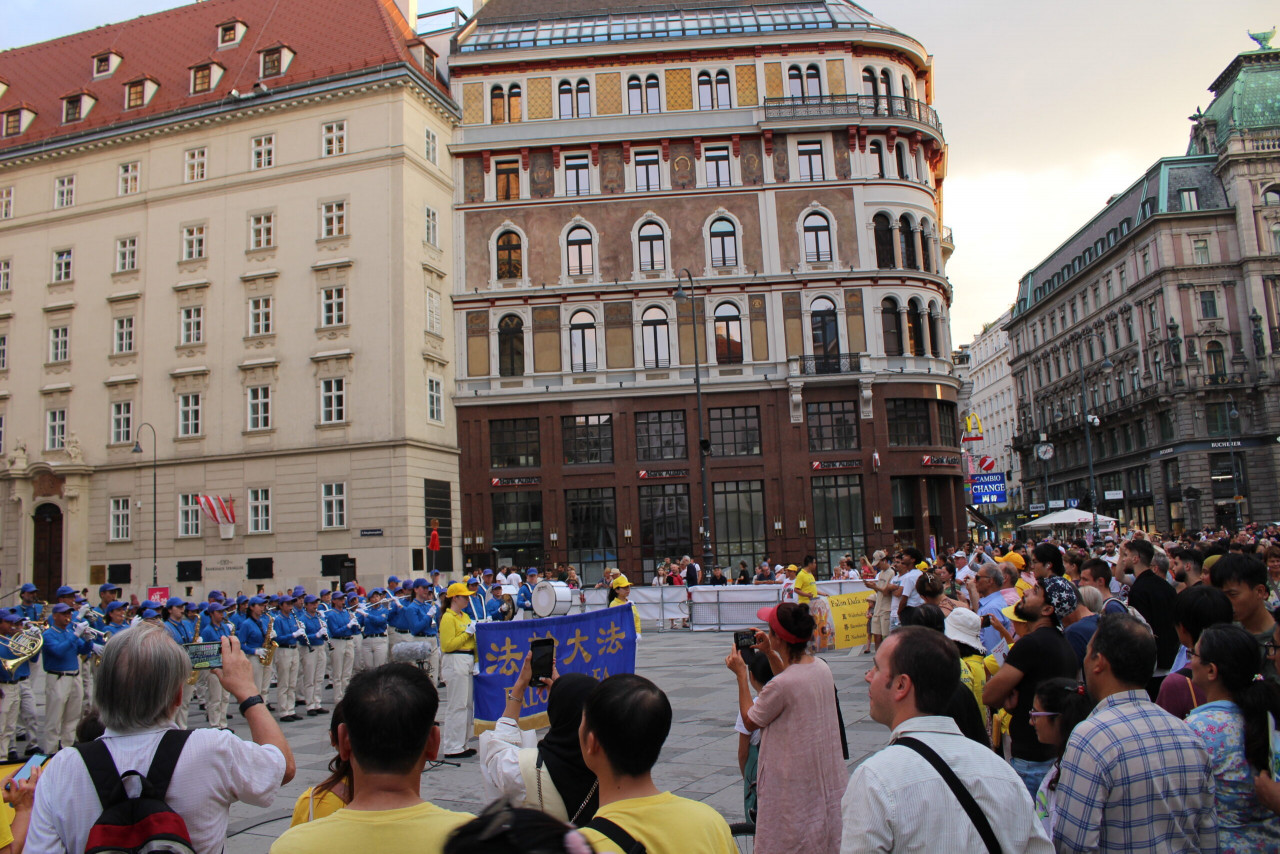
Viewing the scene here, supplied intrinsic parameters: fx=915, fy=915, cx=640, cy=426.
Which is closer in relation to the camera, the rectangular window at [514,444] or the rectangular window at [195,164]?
the rectangular window at [195,164]

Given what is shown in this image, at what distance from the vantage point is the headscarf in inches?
158

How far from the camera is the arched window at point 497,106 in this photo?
4462 centimetres

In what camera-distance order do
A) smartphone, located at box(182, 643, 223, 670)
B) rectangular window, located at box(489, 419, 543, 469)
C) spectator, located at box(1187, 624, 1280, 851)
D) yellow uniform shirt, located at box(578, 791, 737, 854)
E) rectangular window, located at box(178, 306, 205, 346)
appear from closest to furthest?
yellow uniform shirt, located at box(578, 791, 737, 854) → spectator, located at box(1187, 624, 1280, 851) → smartphone, located at box(182, 643, 223, 670) → rectangular window, located at box(178, 306, 205, 346) → rectangular window, located at box(489, 419, 543, 469)

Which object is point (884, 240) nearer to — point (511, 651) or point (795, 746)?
point (511, 651)

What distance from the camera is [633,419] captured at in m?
42.4

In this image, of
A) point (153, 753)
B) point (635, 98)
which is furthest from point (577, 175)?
point (153, 753)

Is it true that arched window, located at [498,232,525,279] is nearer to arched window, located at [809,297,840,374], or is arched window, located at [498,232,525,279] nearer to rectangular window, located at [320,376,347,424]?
rectangular window, located at [320,376,347,424]

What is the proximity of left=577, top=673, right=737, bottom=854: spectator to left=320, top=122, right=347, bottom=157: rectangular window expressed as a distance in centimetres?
4176

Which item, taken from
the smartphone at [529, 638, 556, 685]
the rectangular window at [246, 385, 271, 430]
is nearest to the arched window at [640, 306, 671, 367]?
the rectangular window at [246, 385, 271, 430]

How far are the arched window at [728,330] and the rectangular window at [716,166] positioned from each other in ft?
19.7

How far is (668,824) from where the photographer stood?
301cm

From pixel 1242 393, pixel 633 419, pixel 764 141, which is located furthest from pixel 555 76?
pixel 1242 393

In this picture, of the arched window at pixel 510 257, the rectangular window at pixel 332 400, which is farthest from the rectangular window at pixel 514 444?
the arched window at pixel 510 257

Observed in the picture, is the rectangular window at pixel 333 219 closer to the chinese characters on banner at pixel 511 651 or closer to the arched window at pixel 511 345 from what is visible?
the arched window at pixel 511 345
